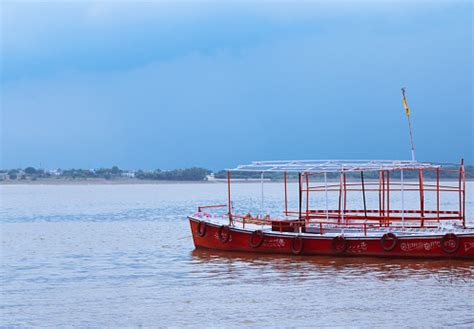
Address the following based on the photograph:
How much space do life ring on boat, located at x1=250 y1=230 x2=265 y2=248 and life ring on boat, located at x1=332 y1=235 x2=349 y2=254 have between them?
2535 millimetres

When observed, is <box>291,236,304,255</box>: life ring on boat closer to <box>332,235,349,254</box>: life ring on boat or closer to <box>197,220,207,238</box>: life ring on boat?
<box>332,235,349,254</box>: life ring on boat

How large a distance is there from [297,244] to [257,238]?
1.45m

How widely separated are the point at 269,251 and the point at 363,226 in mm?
3318

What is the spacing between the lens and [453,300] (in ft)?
58.6

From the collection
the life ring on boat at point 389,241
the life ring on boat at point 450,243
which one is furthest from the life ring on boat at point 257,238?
the life ring on boat at point 450,243

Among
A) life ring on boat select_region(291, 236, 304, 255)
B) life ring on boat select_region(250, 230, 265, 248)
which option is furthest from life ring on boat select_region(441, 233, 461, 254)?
life ring on boat select_region(250, 230, 265, 248)

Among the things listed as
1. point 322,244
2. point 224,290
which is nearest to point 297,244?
point 322,244

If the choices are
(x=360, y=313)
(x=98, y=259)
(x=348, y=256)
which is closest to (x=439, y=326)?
(x=360, y=313)

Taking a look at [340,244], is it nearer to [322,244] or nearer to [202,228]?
[322,244]

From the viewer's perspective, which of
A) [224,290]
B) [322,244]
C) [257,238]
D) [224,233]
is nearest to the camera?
[224,290]

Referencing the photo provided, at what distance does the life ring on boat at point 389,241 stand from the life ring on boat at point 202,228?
671 centimetres

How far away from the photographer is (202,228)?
1109 inches

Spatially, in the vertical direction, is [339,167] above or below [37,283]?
above

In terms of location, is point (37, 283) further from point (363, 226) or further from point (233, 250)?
point (363, 226)
